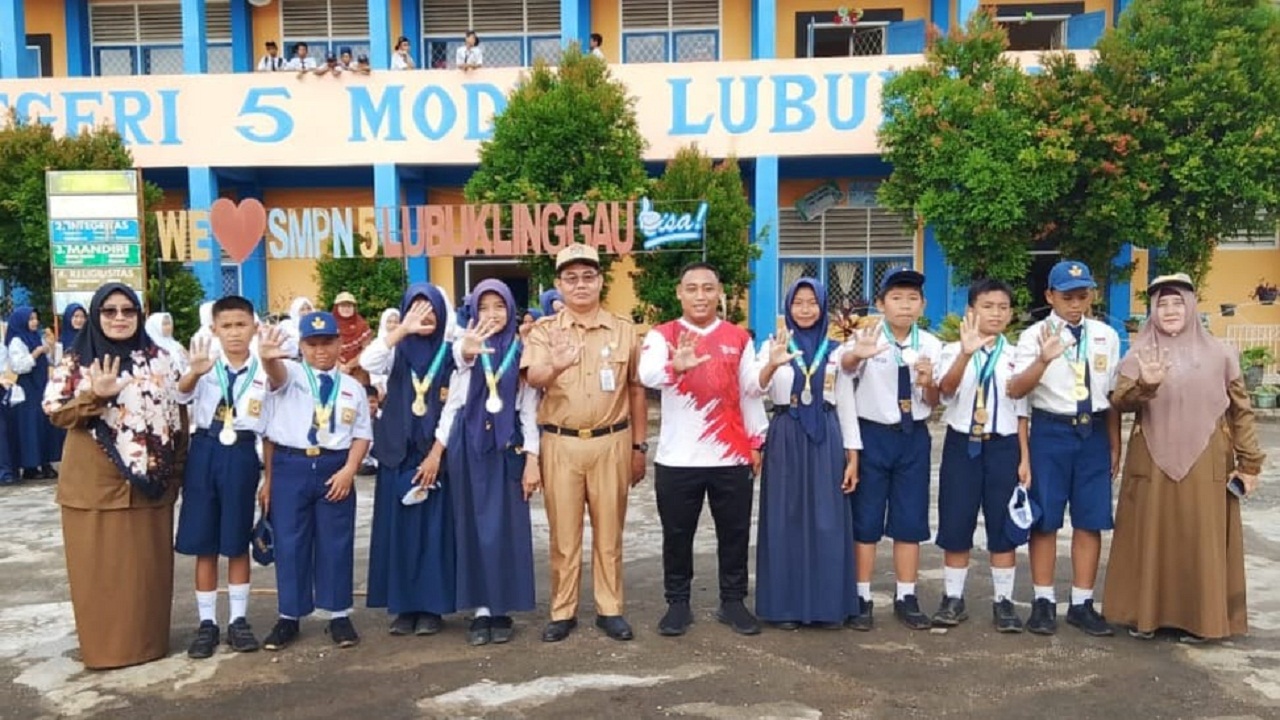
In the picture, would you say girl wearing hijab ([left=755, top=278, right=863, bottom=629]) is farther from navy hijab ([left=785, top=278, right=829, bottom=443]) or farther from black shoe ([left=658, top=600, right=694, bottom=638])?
black shoe ([left=658, top=600, right=694, bottom=638])

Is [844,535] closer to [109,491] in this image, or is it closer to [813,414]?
[813,414]

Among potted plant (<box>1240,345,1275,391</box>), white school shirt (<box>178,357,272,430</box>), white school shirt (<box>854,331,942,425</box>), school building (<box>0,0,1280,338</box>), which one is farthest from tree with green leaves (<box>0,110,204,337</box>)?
potted plant (<box>1240,345,1275,391</box>)

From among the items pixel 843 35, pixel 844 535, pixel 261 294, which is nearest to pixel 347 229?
pixel 261 294

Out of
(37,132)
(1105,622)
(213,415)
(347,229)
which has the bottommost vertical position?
(1105,622)

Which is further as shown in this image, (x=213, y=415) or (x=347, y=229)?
(x=347, y=229)

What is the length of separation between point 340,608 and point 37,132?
38.0 ft

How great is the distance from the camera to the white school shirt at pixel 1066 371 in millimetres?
4512

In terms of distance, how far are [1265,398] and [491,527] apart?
488 inches

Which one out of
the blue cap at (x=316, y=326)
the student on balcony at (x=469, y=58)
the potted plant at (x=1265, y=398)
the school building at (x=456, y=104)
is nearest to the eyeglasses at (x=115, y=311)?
the blue cap at (x=316, y=326)

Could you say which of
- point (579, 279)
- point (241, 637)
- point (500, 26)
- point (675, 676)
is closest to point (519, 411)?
point (579, 279)

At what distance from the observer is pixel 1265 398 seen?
12.9m

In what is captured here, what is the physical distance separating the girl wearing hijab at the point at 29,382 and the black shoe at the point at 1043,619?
28.3 ft

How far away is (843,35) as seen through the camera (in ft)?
53.5

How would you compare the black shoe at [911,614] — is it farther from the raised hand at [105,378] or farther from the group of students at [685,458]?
the raised hand at [105,378]
